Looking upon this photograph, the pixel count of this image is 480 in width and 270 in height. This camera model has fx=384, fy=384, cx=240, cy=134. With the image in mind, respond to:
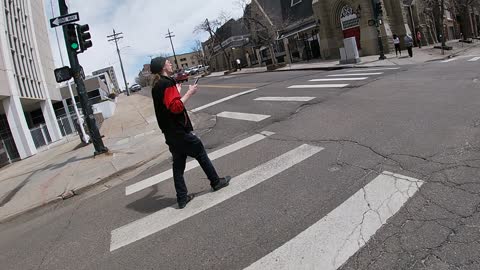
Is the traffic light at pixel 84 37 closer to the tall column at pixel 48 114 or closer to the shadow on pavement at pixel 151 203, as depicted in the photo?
the shadow on pavement at pixel 151 203

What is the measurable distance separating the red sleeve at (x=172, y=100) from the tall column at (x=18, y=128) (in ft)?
54.9

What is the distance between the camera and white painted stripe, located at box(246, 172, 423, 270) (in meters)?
3.38

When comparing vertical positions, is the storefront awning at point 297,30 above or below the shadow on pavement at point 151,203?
above

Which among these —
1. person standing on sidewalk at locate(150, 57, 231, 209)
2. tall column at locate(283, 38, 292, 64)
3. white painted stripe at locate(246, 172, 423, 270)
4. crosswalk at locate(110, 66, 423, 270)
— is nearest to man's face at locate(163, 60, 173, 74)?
person standing on sidewalk at locate(150, 57, 231, 209)

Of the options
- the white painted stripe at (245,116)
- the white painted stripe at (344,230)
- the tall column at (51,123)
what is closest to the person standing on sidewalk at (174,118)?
the white painted stripe at (344,230)

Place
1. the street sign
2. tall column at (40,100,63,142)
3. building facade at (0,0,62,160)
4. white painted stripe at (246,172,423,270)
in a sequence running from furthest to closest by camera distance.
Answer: tall column at (40,100,63,142) < building facade at (0,0,62,160) < the street sign < white painted stripe at (246,172,423,270)

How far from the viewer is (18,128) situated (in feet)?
62.3

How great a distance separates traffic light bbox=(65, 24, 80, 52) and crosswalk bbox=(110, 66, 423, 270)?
5150mm

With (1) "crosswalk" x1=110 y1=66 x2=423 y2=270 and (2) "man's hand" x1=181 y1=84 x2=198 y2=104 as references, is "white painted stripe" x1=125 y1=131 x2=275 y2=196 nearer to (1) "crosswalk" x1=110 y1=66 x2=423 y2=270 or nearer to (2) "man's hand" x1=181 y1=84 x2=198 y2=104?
(1) "crosswalk" x1=110 y1=66 x2=423 y2=270

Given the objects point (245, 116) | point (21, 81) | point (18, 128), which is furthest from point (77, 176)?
point (21, 81)

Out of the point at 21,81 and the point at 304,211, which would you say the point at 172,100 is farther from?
the point at 21,81

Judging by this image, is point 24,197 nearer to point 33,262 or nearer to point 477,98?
point 33,262

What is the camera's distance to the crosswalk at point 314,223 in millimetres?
3441

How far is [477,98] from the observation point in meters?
8.66
